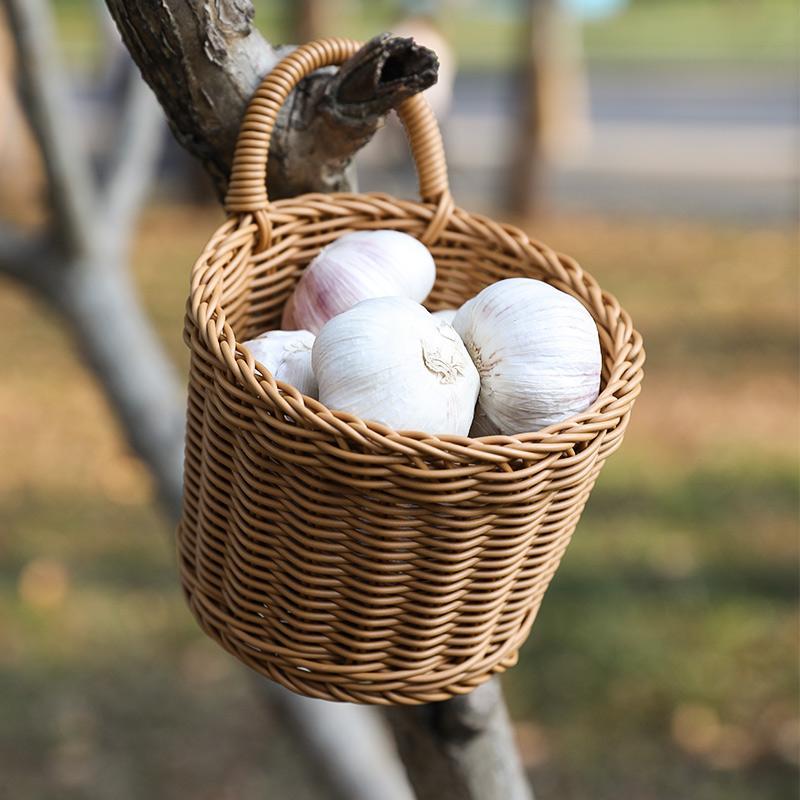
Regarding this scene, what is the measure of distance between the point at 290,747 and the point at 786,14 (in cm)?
2264

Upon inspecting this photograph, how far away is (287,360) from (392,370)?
162 millimetres

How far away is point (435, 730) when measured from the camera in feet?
4.12

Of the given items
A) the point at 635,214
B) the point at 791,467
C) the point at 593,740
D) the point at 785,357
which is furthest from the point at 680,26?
the point at 593,740

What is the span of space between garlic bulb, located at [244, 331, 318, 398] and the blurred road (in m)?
7.52

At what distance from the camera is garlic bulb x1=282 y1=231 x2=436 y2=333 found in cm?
120

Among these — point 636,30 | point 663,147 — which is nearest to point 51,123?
point 663,147

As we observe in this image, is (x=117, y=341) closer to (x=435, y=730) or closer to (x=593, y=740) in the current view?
(x=435, y=730)

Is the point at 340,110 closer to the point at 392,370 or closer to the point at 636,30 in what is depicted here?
the point at 392,370

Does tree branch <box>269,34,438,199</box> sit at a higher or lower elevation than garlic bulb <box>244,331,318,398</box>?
higher

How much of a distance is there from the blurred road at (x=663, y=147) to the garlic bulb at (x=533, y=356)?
24.6 ft

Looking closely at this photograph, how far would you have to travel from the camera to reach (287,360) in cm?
114

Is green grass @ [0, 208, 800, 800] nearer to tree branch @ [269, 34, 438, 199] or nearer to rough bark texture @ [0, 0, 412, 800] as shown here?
rough bark texture @ [0, 0, 412, 800]

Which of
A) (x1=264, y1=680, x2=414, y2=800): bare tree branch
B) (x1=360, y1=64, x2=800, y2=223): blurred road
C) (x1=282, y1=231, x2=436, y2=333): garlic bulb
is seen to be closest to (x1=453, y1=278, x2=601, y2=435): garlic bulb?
(x1=282, y1=231, x2=436, y2=333): garlic bulb

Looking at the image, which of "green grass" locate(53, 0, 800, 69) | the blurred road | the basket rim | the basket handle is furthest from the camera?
"green grass" locate(53, 0, 800, 69)
